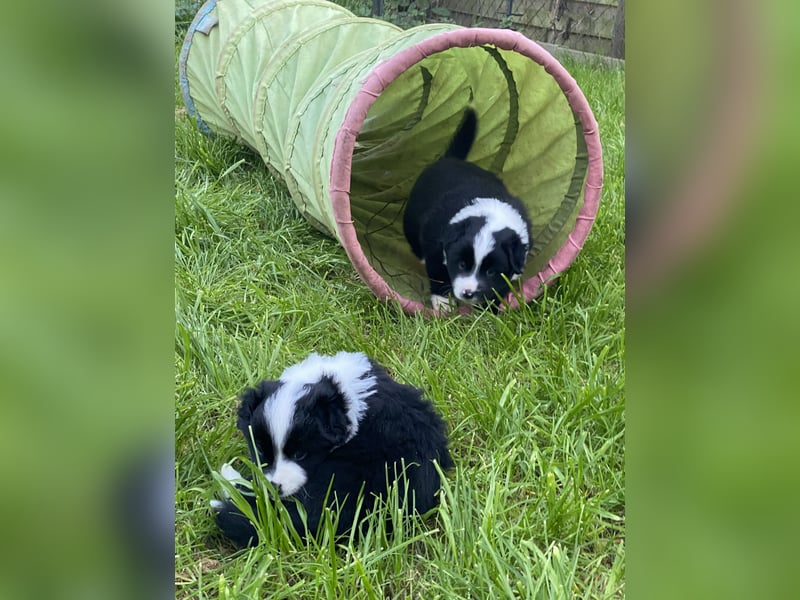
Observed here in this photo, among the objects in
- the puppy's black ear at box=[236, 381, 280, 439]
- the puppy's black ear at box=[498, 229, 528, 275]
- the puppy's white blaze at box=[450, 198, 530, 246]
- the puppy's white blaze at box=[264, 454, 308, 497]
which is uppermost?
the puppy's white blaze at box=[450, 198, 530, 246]

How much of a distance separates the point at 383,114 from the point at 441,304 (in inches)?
64.3

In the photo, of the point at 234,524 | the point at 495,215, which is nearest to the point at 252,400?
the point at 234,524

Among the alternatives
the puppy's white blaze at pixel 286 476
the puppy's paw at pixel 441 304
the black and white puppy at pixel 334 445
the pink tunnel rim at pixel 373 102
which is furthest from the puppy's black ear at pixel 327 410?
the puppy's paw at pixel 441 304

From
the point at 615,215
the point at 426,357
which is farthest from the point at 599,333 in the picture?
the point at 615,215

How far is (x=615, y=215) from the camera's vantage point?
3.74 metres

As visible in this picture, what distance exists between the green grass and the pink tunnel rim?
3.7 inches

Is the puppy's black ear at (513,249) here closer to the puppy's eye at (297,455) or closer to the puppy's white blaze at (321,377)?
the puppy's white blaze at (321,377)

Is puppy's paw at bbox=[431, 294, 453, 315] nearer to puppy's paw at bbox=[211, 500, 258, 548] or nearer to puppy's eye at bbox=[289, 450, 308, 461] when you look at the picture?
puppy's eye at bbox=[289, 450, 308, 461]

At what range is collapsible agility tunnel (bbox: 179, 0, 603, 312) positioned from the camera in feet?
9.66

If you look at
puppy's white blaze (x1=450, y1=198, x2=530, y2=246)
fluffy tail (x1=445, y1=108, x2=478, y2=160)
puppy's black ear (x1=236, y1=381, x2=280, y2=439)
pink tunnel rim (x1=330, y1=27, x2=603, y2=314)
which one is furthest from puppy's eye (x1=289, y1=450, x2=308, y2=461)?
fluffy tail (x1=445, y1=108, x2=478, y2=160)
